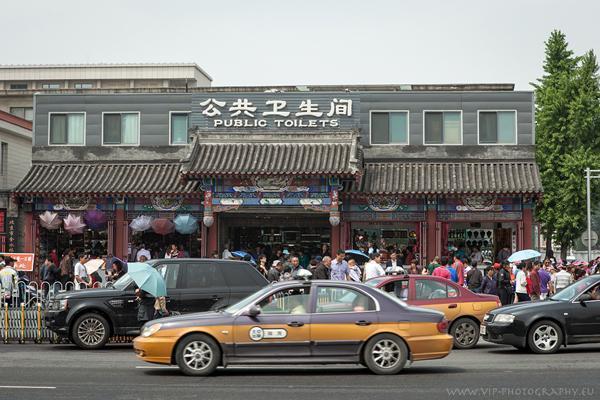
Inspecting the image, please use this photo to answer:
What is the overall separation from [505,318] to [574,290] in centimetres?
159

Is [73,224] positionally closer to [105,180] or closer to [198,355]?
[105,180]

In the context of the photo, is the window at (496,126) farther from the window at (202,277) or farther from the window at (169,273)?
the window at (169,273)

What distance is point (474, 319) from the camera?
1820 cm

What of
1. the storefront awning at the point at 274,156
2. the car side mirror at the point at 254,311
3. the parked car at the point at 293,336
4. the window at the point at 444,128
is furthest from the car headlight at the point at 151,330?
the window at the point at 444,128

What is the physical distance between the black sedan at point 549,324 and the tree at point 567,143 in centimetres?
3210

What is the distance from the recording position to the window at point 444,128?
33.5m

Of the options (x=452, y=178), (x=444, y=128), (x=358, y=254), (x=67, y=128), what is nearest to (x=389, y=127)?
(x=444, y=128)

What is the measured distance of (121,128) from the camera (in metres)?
34.6

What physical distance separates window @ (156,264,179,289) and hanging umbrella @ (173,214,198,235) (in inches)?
547

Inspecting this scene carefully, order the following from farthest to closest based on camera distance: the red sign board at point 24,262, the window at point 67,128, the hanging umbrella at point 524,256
Result: the window at point 67,128 < the red sign board at point 24,262 < the hanging umbrella at point 524,256

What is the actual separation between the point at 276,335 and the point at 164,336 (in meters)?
1.66

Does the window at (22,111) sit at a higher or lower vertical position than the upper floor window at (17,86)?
lower

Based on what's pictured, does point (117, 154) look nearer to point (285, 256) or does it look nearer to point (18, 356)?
point (285, 256)

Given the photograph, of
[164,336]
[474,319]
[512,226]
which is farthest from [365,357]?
[512,226]
